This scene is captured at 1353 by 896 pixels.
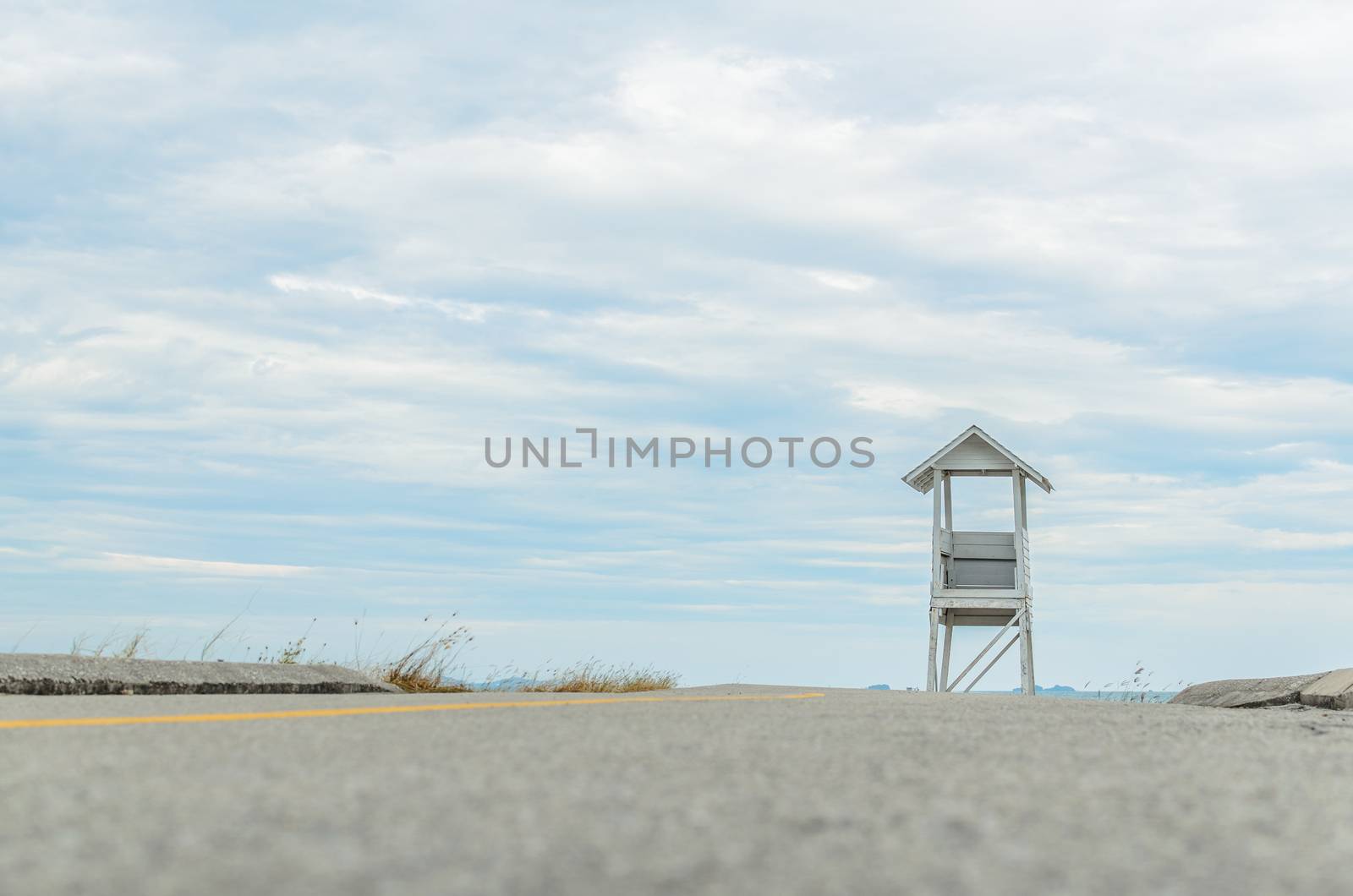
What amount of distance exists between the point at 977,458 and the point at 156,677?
40.8 feet

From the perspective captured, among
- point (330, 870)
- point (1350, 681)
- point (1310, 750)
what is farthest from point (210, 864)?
point (1350, 681)

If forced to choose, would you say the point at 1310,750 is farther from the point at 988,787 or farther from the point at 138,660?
the point at 138,660

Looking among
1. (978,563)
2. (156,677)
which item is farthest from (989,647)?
(156,677)

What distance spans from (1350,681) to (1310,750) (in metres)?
7.08

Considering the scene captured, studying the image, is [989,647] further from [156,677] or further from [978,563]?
[156,677]

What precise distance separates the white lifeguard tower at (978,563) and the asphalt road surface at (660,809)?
12683 millimetres

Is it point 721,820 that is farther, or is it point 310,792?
point 310,792

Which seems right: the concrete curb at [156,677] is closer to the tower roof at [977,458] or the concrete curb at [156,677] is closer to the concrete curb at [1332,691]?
the concrete curb at [1332,691]

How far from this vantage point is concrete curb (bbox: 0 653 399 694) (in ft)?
28.3

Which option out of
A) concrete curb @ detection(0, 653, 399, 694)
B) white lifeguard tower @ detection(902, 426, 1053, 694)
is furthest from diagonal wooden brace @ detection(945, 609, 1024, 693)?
concrete curb @ detection(0, 653, 399, 694)

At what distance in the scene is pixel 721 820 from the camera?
281cm

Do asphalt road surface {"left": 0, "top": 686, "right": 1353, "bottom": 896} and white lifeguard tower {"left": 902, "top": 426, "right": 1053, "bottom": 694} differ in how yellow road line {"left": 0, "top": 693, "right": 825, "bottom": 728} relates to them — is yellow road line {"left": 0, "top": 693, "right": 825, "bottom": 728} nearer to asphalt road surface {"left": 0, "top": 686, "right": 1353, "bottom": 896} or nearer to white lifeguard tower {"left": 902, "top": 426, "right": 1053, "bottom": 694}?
asphalt road surface {"left": 0, "top": 686, "right": 1353, "bottom": 896}

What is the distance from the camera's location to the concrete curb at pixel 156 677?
28.3ft

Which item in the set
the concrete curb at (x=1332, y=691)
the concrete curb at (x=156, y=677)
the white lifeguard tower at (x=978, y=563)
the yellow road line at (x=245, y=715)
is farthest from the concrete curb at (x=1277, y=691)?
the concrete curb at (x=156, y=677)
